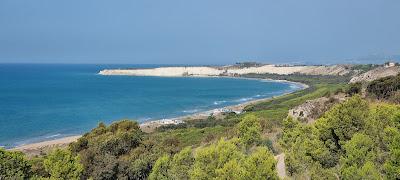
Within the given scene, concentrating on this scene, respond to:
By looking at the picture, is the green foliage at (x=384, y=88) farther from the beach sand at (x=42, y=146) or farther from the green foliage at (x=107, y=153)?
the beach sand at (x=42, y=146)

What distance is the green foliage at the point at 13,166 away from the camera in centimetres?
2511

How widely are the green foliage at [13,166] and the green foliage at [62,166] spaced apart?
55.4 inches

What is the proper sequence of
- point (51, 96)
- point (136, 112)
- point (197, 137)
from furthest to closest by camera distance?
1. point (51, 96)
2. point (136, 112)
3. point (197, 137)

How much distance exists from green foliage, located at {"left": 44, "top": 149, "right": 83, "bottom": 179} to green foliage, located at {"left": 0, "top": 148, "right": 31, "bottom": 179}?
141 centimetres

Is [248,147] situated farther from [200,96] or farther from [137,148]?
[200,96]

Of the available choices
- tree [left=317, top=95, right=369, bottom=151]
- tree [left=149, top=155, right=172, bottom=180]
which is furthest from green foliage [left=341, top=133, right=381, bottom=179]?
tree [left=149, top=155, right=172, bottom=180]

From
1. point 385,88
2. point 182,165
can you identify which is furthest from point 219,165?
point 385,88

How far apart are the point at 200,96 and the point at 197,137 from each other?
7495 cm

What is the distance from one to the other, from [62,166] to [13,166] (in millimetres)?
2988

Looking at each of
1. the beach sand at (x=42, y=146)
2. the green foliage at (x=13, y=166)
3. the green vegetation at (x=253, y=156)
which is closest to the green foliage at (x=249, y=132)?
the green vegetation at (x=253, y=156)

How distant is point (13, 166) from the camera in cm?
2566

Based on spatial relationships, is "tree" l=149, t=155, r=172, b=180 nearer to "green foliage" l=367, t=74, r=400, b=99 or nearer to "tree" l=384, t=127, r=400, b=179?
"tree" l=384, t=127, r=400, b=179

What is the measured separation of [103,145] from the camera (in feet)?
108

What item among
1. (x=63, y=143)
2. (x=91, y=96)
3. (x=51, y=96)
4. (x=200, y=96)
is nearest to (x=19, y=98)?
(x=51, y=96)
